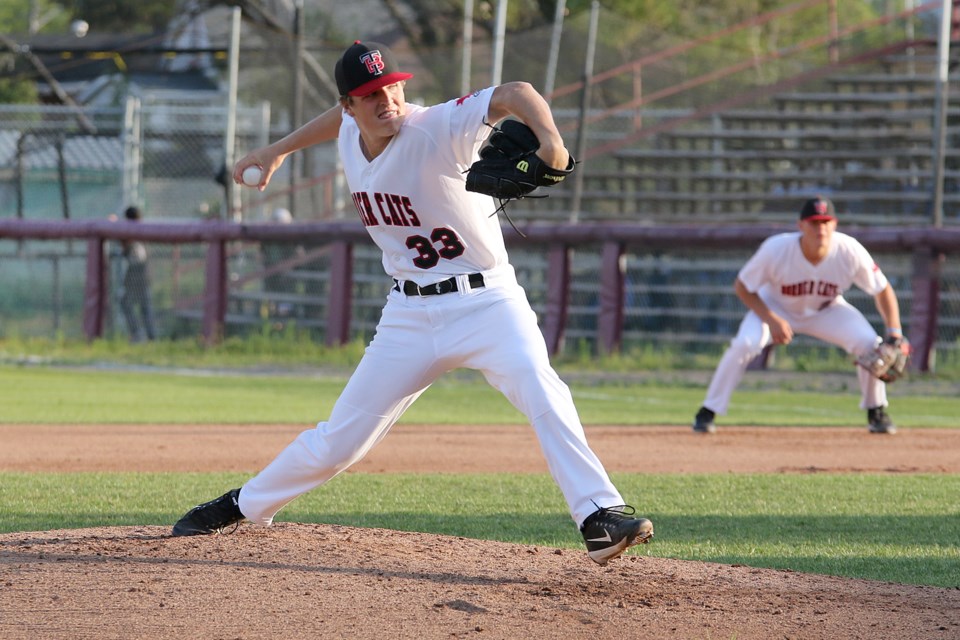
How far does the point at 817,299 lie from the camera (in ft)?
32.5

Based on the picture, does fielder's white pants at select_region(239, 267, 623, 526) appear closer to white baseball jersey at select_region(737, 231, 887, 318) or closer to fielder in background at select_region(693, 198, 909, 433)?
fielder in background at select_region(693, 198, 909, 433)

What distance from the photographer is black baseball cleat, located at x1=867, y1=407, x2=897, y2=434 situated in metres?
9.57

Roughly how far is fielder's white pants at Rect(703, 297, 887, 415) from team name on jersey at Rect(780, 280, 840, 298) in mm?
258

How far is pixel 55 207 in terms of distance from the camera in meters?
19.1

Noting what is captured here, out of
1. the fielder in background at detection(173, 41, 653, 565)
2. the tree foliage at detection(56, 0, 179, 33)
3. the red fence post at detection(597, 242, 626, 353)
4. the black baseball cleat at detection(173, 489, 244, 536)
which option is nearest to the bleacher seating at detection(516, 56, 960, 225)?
the red fence post at detection(597, 242, 626, 353)

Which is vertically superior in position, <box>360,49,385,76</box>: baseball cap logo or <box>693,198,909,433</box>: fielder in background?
<box>360,49,385,76</box>: baseball cap logo

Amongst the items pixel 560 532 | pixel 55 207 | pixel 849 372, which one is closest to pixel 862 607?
pixel 560 532

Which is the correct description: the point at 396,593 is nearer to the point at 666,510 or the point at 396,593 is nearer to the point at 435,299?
the point at 435,299

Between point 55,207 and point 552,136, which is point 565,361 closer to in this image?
point 55,207

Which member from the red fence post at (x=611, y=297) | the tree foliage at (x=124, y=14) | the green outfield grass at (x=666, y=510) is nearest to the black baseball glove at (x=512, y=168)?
the green outfield grass at (x=666, y=510)

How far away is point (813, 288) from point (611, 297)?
531 centimetres

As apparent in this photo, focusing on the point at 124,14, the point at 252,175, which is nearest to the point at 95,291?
the point at 252,175

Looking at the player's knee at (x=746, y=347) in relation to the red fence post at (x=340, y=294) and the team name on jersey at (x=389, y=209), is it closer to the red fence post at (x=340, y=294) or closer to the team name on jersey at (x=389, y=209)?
the team name on jersey at (x=389, y=209)

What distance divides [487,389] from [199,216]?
8.30 meters
